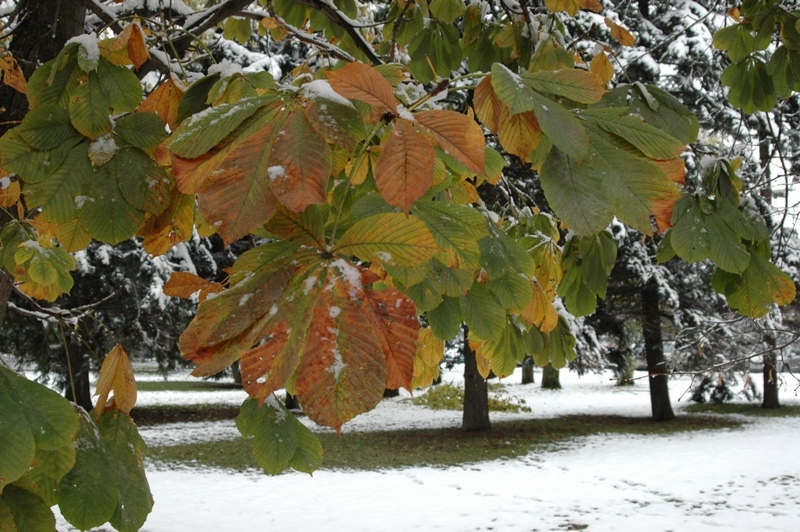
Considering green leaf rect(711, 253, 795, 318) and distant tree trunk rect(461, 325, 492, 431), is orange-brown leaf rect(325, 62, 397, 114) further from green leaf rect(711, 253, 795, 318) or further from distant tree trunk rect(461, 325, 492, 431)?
distant tree trunk rect(461, 325, 492, 431)

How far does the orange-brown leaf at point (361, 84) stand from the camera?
2.30ft

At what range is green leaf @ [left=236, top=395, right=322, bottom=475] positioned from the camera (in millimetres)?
1506

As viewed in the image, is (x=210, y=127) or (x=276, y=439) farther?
(x=276, y=439)

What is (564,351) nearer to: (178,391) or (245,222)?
(245,222)

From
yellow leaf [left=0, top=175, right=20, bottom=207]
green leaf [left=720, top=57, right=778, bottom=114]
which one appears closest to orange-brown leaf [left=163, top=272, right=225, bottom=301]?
yellow leaf [left=0, top=175, right=20, bottom=207]

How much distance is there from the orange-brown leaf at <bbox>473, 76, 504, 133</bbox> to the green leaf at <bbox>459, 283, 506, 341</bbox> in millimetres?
866

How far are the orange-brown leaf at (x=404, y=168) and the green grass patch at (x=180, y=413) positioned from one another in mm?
13701

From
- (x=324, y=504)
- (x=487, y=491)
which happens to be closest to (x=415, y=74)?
(x=324, y=504)

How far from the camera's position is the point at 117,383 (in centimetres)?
142

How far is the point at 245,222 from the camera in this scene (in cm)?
65

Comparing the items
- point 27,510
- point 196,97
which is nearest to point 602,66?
point 196,97

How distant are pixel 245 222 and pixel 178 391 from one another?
23.5 meters

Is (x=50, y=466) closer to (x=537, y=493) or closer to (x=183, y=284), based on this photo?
(x=183, y=284)

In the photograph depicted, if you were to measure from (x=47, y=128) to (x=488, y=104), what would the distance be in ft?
2.58
